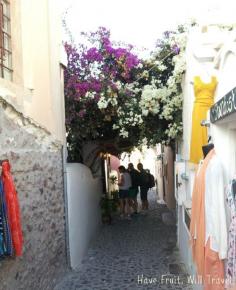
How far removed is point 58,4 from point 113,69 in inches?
71.9

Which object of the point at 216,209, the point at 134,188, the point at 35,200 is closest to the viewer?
the point at 216,209

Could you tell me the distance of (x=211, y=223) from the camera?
12.9ft

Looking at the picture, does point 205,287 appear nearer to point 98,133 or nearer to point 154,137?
point 154,137

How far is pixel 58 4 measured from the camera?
8.41 m

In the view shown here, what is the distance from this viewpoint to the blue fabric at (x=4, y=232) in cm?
427

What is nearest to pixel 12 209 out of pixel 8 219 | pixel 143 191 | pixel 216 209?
pixel 8 219

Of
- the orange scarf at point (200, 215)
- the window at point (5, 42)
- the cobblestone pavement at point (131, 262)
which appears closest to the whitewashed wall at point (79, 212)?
the cobblestone pavement at point (131, 262)

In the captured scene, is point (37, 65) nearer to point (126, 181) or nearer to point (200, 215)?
point (200, 215)

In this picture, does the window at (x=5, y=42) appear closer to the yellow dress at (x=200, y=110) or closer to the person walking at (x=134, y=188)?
the yellow dress at (x=200, y=110)

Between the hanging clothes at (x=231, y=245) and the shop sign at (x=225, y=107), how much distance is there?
63 cm

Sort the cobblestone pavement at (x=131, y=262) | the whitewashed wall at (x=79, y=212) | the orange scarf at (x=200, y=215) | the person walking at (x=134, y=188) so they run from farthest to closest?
the person walking at (x=134, y=188)
the whitewashed wall at (x=79, y=212)
the cobblestone pavement at (x=131, y=262)
the orange scarf at (x=200, y=215)

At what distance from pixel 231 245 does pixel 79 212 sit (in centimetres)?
519

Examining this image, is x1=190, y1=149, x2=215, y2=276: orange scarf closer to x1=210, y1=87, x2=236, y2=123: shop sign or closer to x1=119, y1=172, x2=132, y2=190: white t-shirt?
x1=210, y1=87, x2=236, y2=123: shop sign

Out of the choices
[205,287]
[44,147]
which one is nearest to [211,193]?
[205,287]
